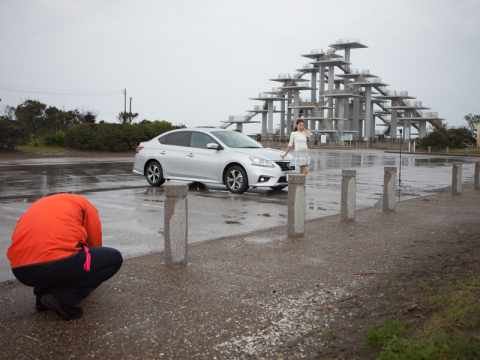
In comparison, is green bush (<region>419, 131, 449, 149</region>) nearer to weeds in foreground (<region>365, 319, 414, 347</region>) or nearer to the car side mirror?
the car side mirror

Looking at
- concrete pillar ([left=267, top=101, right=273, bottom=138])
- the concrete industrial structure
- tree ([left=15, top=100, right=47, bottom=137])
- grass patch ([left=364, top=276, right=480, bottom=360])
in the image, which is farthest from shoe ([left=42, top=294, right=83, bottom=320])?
concrete pillar ([left=267, top=101, right=273, bottom=138])

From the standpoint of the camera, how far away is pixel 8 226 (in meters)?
7.54

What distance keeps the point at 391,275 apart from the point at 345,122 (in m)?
92.2

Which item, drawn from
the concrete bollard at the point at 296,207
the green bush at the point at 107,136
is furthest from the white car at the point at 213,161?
the green bush at the point at 107,136

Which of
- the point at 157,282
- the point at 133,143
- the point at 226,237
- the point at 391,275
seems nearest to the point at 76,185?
the point at 226,237

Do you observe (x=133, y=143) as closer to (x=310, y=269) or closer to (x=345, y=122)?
(x=310, y=269)

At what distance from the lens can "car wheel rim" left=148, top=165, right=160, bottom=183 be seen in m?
13.5

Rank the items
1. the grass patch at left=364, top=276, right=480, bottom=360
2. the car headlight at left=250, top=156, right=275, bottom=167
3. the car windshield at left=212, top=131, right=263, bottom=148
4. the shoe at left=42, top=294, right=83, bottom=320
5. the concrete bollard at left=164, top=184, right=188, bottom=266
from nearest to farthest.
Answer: the grass patch at left=364, top=276, right=480, bottom=360, the shoe at left=42, top=294, right=83, bottom=320, the concrete bollard at left=164, top=184, right=188, bottom=266, the car headlight at left=250, top=156, right=275, bottom=167, the car windshield at left=212, top=131, right=263, bottom=148

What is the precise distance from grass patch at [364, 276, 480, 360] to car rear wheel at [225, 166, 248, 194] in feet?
27.3

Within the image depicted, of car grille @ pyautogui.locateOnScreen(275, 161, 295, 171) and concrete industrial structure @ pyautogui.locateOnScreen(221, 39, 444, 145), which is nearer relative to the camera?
car grille @ pyautogui.locateOnScreen(275, 161, 295, 171)

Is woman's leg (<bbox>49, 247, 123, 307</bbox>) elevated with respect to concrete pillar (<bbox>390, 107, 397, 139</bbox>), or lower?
lower

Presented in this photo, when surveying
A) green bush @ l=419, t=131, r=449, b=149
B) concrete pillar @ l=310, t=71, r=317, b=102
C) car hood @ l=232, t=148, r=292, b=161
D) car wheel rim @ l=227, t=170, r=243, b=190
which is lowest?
car wheel rim @ l=227, t=170, r=243, b=190

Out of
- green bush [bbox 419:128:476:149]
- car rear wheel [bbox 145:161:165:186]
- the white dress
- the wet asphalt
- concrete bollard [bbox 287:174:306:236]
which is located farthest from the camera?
green bush [bbox 419:128:476:149]

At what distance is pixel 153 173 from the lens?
13.6 metres
